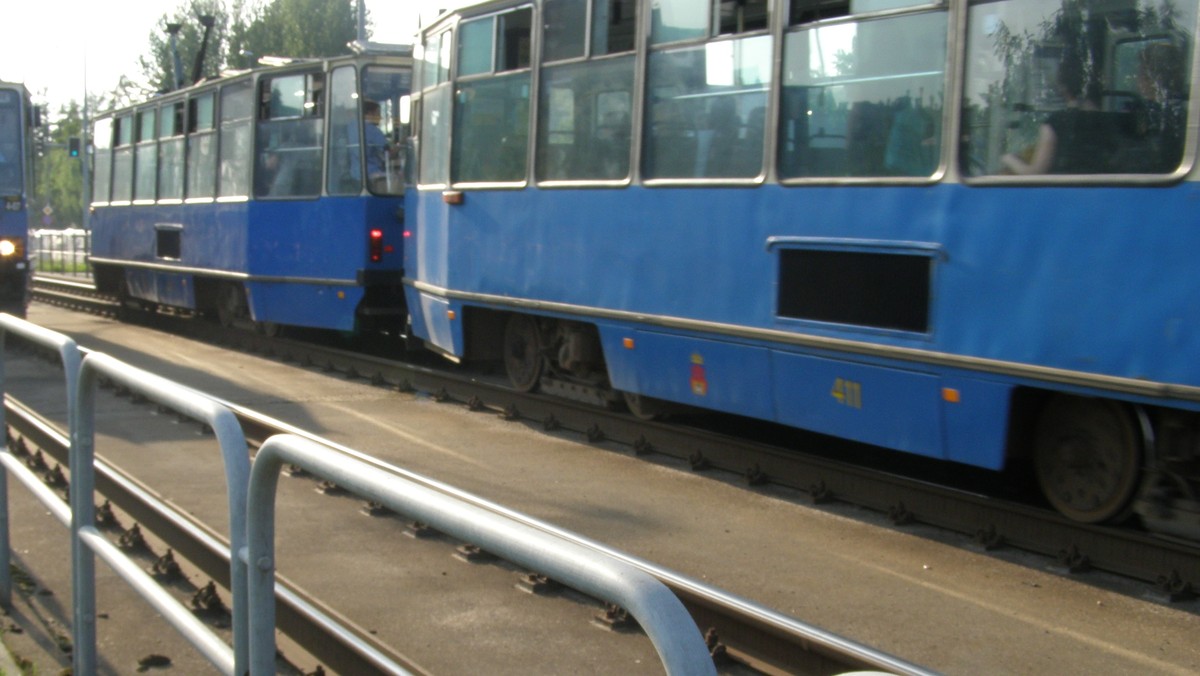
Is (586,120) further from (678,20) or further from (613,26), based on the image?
(678,20)

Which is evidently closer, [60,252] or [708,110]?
[708,110]

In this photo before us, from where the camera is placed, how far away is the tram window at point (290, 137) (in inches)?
548

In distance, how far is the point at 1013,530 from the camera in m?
6.13

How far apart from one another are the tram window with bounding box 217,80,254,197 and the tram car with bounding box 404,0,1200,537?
5.74m

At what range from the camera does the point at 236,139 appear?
15250mm

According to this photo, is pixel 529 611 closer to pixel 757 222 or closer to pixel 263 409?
pixel 757 222

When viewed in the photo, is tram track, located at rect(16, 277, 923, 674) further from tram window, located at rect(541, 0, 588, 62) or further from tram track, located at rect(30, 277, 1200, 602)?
tram window, located at rect(541, 0, 588, 62)

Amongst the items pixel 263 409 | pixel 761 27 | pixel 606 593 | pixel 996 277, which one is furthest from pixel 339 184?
pixel 606 593

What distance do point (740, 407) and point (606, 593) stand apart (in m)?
5.80

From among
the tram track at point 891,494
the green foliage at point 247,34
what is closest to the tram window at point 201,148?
the tram track at point 891,494

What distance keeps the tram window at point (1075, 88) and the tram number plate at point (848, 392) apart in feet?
3.99

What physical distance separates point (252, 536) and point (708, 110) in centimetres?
530

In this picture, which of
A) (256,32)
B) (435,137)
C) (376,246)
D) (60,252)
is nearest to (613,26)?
(435,137)

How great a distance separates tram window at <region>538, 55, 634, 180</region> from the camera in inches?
333
